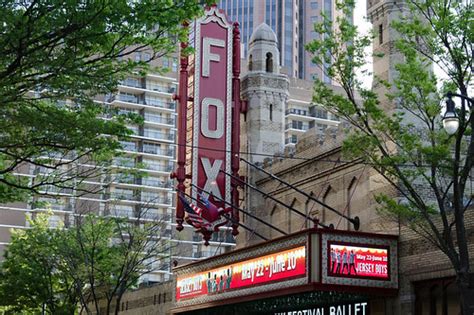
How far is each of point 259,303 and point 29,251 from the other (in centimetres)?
2210

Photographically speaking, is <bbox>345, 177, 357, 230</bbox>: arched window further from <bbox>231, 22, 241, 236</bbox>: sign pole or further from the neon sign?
<bbox>231, 22, 241, 236</bbox>: sign pole

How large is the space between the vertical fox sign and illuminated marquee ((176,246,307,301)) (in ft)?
7.20

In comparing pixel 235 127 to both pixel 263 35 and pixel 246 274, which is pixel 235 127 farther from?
pixel 246 274

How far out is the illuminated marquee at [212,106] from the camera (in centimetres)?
3700

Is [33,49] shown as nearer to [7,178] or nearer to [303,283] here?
[7,178]

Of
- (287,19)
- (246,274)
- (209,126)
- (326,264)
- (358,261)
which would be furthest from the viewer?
(287,19)

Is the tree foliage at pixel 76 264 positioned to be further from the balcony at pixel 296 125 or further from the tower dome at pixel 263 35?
the balcony at pixel 296 125

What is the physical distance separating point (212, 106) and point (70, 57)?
1905 centimetres

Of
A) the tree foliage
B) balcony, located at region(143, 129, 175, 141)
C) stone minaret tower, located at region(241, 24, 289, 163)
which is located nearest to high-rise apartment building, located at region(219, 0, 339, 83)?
balcony, located at region(143, 129, 175, 141)

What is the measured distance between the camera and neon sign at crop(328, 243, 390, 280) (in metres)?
27.9

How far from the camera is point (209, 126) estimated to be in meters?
37.5

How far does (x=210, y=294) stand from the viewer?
3525 centimetres

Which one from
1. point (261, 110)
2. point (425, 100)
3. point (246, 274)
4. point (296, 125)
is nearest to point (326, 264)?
point (246, 274)

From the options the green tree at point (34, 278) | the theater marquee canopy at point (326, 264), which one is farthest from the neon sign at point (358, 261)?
the green tree at point (34, 278)
